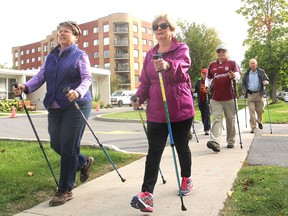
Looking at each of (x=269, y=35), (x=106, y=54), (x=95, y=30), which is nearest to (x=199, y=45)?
(x=269, y=35)

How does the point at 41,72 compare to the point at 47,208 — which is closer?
the point at 47,208

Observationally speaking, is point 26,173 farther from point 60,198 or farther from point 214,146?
point 214,146

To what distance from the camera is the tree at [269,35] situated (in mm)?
31234

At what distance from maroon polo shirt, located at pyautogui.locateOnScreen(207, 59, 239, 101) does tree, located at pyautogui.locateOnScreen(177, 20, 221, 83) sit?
28163mm

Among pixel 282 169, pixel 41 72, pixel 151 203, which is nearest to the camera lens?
pixel 151 203

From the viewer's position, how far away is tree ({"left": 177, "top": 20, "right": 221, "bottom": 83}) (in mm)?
34875

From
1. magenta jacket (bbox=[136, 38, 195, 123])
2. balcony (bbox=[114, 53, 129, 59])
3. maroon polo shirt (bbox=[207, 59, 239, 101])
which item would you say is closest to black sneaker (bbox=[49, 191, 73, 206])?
magenta jacket (bbox=[136, 38, 195, 123])

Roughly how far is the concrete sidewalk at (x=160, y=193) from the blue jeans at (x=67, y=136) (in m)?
0.27

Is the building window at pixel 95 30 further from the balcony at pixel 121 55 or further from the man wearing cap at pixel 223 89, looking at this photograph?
the man wearing cap at pixel 223 89

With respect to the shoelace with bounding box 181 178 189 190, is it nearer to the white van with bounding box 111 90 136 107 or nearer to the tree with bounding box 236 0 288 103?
the tree with bounding box 236 0 288 103

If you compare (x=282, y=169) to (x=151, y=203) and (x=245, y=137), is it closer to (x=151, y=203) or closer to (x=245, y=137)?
(x=151, y=203)

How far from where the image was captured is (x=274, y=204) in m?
3.34

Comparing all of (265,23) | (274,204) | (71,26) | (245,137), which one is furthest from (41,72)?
(265,23)

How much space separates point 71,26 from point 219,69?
144 inches
